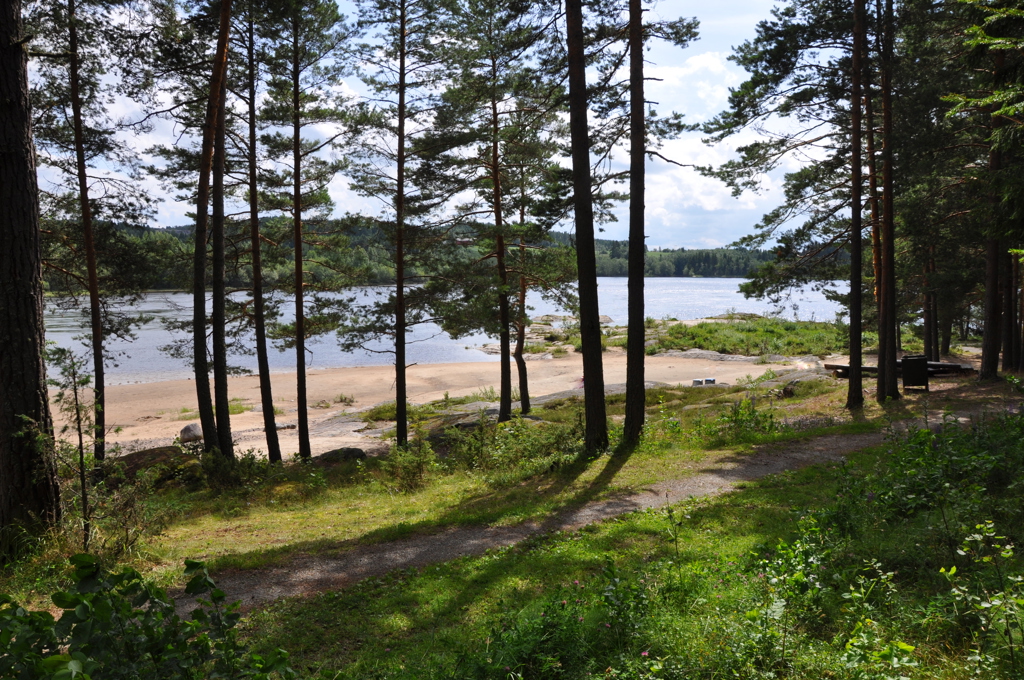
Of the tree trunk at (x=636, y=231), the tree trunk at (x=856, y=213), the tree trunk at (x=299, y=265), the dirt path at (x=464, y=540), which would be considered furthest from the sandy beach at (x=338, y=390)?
the tree trunk at (x=856, y=213)

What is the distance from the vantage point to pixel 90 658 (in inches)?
79.4

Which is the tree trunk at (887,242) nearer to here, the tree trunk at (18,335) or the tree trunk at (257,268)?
the tree trunk at (257,268)

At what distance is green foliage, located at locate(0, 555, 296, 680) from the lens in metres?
1.88

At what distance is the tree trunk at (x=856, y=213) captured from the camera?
1327cm

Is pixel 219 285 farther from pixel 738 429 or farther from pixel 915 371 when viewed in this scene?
pixel 915 371

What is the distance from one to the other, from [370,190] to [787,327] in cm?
4199

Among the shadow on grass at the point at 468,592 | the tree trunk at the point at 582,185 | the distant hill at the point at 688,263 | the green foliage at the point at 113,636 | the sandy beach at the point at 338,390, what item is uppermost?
the distant hill at the point at 688,263

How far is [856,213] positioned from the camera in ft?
44.6

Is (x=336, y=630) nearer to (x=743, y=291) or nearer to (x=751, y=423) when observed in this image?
(x=751, y=423)

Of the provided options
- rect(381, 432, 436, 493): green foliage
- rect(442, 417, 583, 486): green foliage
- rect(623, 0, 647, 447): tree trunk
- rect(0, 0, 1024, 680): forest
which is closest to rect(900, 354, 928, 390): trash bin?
rect(0, 0, 1024, 680): forest

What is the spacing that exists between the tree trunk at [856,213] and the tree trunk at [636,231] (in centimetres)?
551

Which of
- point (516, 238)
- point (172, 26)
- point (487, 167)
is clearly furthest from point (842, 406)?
point (172, 26)

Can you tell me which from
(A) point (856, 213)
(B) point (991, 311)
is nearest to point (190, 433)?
(A) point (856, 213)

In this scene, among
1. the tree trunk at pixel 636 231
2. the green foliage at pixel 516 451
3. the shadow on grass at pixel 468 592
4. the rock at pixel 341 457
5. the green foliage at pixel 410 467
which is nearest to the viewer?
the shadow on grass at pixel 468 592
